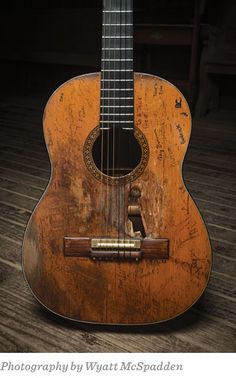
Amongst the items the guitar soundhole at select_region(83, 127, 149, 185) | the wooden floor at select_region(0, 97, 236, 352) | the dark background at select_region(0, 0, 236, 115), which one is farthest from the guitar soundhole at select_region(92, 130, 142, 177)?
the dark background at select_region(0, 0, 236, 115)

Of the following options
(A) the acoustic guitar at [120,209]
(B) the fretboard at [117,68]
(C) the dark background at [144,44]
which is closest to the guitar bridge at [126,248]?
(A) the acoustic guitar at [120,209]

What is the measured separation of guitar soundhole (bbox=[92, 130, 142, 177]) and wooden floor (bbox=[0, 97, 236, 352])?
0.42 m

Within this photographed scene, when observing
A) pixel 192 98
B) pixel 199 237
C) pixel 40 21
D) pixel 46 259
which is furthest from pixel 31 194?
pixel 40 21

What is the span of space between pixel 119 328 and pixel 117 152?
465mm

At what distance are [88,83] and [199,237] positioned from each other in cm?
48

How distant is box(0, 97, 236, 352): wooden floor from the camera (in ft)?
3.95

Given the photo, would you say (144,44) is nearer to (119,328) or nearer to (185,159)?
(185,159)

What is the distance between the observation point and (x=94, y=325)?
4.17 ft

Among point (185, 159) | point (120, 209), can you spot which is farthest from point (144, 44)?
point (120, 209)

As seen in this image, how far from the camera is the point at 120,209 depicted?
3.93ft

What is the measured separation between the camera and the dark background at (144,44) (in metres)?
3.94

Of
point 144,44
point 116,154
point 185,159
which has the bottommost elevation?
point 185,159

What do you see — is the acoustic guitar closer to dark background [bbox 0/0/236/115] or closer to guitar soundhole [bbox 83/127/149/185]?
guitar soundhole [bbox 83/127/149/185]

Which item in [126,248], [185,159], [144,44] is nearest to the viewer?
[126,248]
